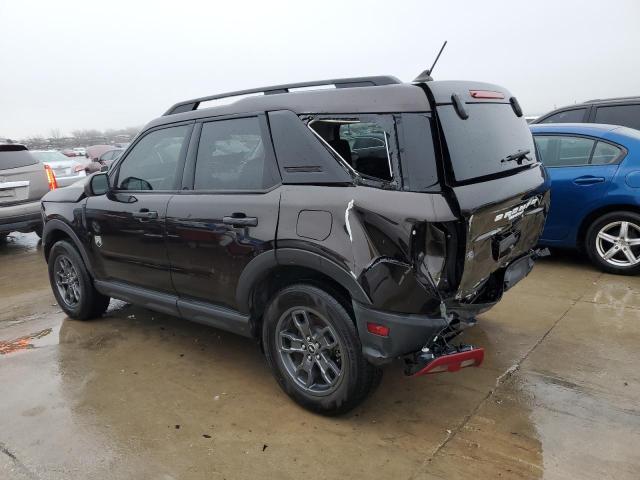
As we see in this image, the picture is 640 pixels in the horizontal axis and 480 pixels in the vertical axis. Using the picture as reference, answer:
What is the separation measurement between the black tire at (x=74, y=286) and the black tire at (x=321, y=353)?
2.26 metres

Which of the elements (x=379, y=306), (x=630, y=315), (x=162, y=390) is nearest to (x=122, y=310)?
(x=162, y=390)

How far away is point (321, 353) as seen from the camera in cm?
299

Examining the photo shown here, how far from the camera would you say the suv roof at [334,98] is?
2660 mm

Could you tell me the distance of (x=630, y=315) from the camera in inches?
167

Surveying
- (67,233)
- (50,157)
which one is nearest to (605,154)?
(67,233)

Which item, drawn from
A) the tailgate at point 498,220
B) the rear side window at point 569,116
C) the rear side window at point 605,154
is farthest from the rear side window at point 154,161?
the rear side window at point 569,116

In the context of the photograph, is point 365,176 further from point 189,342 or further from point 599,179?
point 599,179

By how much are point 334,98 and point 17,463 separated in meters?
2.63

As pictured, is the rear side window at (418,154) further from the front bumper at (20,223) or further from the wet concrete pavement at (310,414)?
the front bumper at (20,223)

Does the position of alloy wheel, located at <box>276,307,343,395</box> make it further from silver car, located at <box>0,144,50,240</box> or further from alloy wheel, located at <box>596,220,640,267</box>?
silver car, located at <box>0,144,50,240</box>

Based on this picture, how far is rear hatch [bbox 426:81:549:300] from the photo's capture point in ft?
8.63

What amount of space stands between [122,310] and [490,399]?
363 centimetres

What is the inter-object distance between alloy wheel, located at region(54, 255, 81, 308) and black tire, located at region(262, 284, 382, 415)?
2.49m

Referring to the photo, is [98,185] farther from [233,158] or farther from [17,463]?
[17,463]
